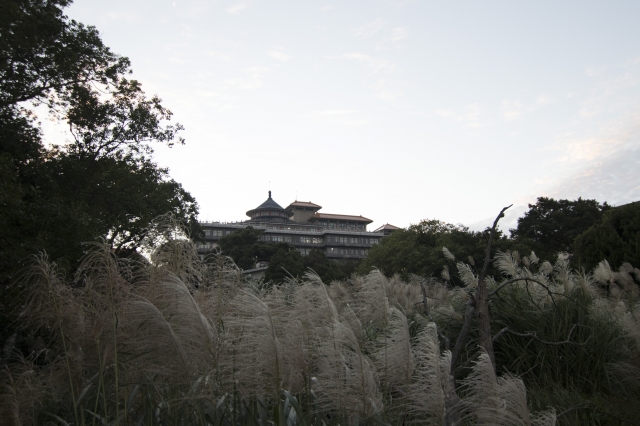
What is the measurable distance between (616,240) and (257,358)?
12.5 meters

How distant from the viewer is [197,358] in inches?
93.9

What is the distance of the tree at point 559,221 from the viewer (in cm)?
3750

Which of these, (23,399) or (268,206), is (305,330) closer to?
(23,399)

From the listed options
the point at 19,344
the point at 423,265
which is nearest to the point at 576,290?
the point at 19,344

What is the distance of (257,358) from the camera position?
2.37 metres

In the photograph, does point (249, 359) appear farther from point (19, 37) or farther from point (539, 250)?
point (539, 250)

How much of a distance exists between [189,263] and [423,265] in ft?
96.1

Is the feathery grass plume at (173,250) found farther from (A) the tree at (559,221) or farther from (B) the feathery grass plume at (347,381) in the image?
(A) the tree at (559,221)

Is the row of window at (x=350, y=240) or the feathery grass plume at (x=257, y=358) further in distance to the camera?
the row of window at (x=350, y=240)

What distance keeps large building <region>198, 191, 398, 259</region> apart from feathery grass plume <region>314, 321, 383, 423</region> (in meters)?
72.6

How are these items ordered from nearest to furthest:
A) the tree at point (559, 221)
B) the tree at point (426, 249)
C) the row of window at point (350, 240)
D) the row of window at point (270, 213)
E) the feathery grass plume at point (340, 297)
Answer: the feathery grass plume at point (340, 297) < the tree at point (426, 249) < the tree at point (559, 221) < the row of window at point (350, 240) < the row of window at point (270, 213)

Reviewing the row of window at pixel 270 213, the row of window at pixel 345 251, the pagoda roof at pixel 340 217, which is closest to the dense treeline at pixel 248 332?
the row of window at pixel 345 251

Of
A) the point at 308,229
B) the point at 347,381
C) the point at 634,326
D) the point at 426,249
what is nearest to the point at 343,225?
the point at 308,229

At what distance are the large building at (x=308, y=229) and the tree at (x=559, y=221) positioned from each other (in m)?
42.2
